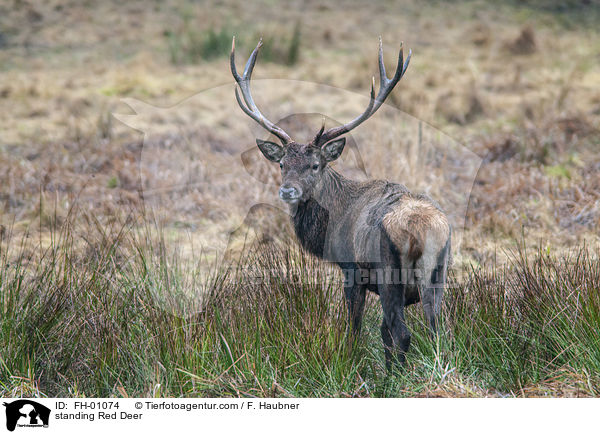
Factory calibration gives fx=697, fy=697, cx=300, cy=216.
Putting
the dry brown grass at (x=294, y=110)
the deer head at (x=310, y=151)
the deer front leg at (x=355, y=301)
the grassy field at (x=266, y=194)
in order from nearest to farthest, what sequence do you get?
the grassy field at (x=266, y=194)
the deer front leg at (x=355, y=301)
the deer head at (x=310, y=151)
the dry brown grass at (x=294, y=110)

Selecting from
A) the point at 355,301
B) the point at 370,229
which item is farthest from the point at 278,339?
the point at 370,229

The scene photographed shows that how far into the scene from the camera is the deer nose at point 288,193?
4.80 m

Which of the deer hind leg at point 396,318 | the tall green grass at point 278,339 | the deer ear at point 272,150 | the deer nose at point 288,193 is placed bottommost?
the tall green grass at point 278,339

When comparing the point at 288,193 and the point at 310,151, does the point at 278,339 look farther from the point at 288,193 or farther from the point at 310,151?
the point at 310,151

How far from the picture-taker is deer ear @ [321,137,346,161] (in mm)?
5129

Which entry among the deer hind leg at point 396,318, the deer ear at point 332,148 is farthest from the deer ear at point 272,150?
the deer hind leg at point 396,318

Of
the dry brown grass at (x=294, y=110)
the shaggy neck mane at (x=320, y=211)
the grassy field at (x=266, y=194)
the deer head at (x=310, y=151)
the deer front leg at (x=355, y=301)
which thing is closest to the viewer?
the grassy field at (x=266, y=194)

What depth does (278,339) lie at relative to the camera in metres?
4.57

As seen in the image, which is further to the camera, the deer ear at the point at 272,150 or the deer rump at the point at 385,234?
the deer ear at the point at 272,150

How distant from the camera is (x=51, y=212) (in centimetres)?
765

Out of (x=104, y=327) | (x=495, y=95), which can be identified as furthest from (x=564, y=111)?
(x=104, y=327)

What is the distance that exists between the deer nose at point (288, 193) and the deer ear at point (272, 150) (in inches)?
17.2

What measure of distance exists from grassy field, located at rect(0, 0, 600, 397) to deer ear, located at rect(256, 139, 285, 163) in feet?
2.39

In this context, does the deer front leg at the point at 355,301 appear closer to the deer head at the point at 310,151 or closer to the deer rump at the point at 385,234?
the deer rump at the point at 385,234
